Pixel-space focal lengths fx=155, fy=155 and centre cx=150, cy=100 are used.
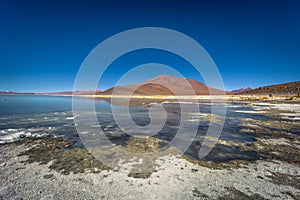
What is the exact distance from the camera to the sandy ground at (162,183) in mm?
3541

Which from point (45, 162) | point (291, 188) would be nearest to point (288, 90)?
point (291, 188)

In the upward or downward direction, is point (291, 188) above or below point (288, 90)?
below

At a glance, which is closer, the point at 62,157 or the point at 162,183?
the point at 162,183

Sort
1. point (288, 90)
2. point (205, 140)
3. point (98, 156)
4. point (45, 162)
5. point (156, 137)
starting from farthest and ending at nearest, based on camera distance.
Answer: point (288, 90)
point (156, 137)
point (205, 140)
point (98, 156)
point (45, 162)

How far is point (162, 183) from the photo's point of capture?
4031mm

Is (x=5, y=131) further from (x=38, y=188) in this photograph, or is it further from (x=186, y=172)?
(x=186, y=172)

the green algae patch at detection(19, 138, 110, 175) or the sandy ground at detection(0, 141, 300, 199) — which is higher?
the green algae patch at detection(19, 138, 110, 175)

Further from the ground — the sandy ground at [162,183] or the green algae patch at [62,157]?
the green algae patch at [62,157]

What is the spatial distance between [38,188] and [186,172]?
153 inches

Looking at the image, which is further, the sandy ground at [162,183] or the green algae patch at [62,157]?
the green algae patch at [62,157]

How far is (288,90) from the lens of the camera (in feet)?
203

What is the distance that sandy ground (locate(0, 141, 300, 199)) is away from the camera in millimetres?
3541

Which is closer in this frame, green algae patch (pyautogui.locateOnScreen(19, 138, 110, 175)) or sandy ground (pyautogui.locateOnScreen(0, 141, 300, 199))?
sandy ground (pyautogui.locateOnScreen(0, 141, 300, 199))

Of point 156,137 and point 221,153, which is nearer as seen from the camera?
point 221,153
